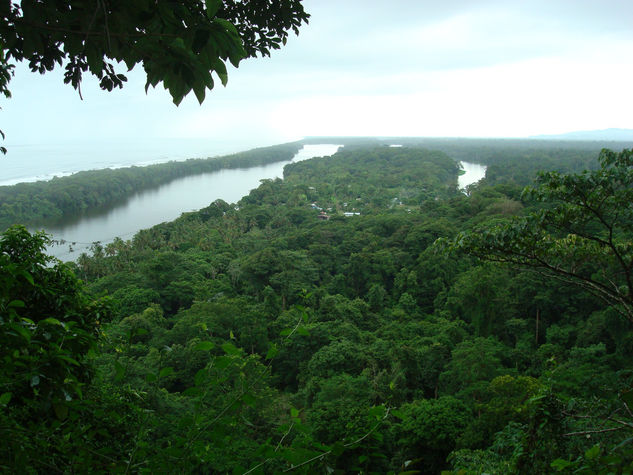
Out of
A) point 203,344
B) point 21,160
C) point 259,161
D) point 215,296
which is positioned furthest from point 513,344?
point 259,161

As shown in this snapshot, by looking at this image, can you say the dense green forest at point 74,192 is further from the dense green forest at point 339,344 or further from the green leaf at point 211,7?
the green leaf at point 211,7

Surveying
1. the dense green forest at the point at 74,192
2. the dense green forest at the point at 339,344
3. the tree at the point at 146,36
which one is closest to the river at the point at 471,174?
the dense green forest at the point at 339,344

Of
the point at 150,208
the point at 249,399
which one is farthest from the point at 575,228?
the point at 150,208

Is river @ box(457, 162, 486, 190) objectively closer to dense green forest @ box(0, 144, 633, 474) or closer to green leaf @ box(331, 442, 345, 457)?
dense green forest @ box(0, 144, 633, 474)

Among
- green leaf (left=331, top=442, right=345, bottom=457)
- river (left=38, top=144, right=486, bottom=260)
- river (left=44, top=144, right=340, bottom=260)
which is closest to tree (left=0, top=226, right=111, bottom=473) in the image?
green leaf (left=331, top=442, right=345, bottom=457)

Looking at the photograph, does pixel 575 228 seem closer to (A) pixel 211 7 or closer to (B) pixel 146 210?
(A) pixel 211 7

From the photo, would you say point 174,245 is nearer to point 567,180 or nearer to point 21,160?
point 567,180
